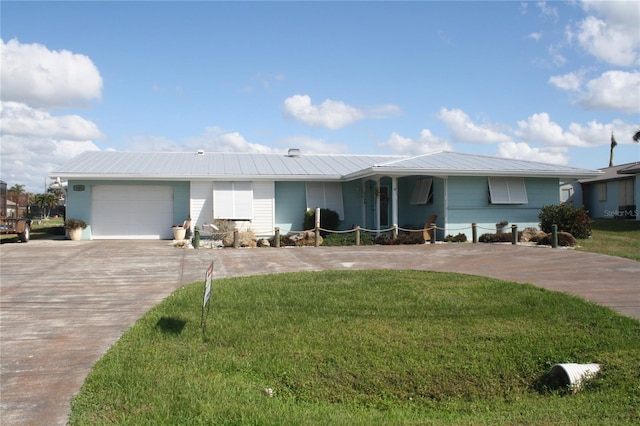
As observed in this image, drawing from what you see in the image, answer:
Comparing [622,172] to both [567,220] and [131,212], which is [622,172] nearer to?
[567,220]

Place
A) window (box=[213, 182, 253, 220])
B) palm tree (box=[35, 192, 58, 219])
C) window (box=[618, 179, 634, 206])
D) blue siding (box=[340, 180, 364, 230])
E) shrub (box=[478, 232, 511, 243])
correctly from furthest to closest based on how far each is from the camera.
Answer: palm tree (box=[35, 192, 58, 219]) → window (box=[618, 179, 634, 206]) → blue siding (box=[340, 180, 364, 230]) → window (box=[213, 182, 253, 220]) → shrub (box=[478, 232, 511, 243])

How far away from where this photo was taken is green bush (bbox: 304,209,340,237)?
71.2 ft

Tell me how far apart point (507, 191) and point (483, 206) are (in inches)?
47.3

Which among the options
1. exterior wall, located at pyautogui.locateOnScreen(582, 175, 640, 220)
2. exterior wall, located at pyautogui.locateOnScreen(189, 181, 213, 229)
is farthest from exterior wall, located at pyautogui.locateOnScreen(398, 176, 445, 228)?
exterior wall, located at pyautogui.locateOnScreen(582, 175, 640, 220)

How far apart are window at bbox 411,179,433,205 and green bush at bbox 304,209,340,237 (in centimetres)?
347

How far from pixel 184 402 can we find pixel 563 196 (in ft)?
121

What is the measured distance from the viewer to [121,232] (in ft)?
72.3

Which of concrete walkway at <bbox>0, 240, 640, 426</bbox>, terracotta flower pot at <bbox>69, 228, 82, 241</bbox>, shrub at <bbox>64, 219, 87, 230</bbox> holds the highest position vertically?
shrub at <bbox>64, 219, 87, 230</bbox>

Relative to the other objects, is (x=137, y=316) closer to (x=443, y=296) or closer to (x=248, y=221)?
(x=443, y=296)

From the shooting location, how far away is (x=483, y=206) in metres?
20.3

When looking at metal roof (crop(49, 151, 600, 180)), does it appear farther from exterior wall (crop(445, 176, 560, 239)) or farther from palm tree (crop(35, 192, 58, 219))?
palm tree (crop(35, 192, 58, 219))

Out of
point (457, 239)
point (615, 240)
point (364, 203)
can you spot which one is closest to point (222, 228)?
point (364, 203)

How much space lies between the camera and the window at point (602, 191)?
33188mm

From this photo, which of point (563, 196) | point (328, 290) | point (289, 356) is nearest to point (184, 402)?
point (289, 356)
